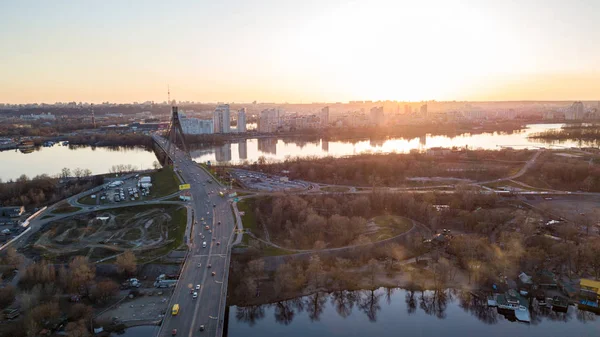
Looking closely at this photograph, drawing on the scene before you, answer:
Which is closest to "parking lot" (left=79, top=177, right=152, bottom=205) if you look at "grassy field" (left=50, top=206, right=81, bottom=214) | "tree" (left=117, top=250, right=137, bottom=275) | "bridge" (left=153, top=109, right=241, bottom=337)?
"grassy field" (left=50, top=206, right=81, bottom=214)

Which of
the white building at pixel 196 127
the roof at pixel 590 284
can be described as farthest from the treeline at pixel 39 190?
the white building at pixel 196 127

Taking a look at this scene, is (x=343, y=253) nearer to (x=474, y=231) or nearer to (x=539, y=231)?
(x=474, y=231)

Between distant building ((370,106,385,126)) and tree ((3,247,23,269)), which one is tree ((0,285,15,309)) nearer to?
tree ((3,247,23,269))

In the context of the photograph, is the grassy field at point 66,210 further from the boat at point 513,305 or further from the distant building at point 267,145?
the distant building at point 267,145

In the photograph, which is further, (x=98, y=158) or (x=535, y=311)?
(x=98, y=158)

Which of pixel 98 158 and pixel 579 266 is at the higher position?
pixel 98 158

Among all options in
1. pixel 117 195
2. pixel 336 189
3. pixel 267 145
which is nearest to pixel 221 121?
pixel 267 145

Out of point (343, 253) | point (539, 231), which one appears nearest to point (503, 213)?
point (539, 231)
